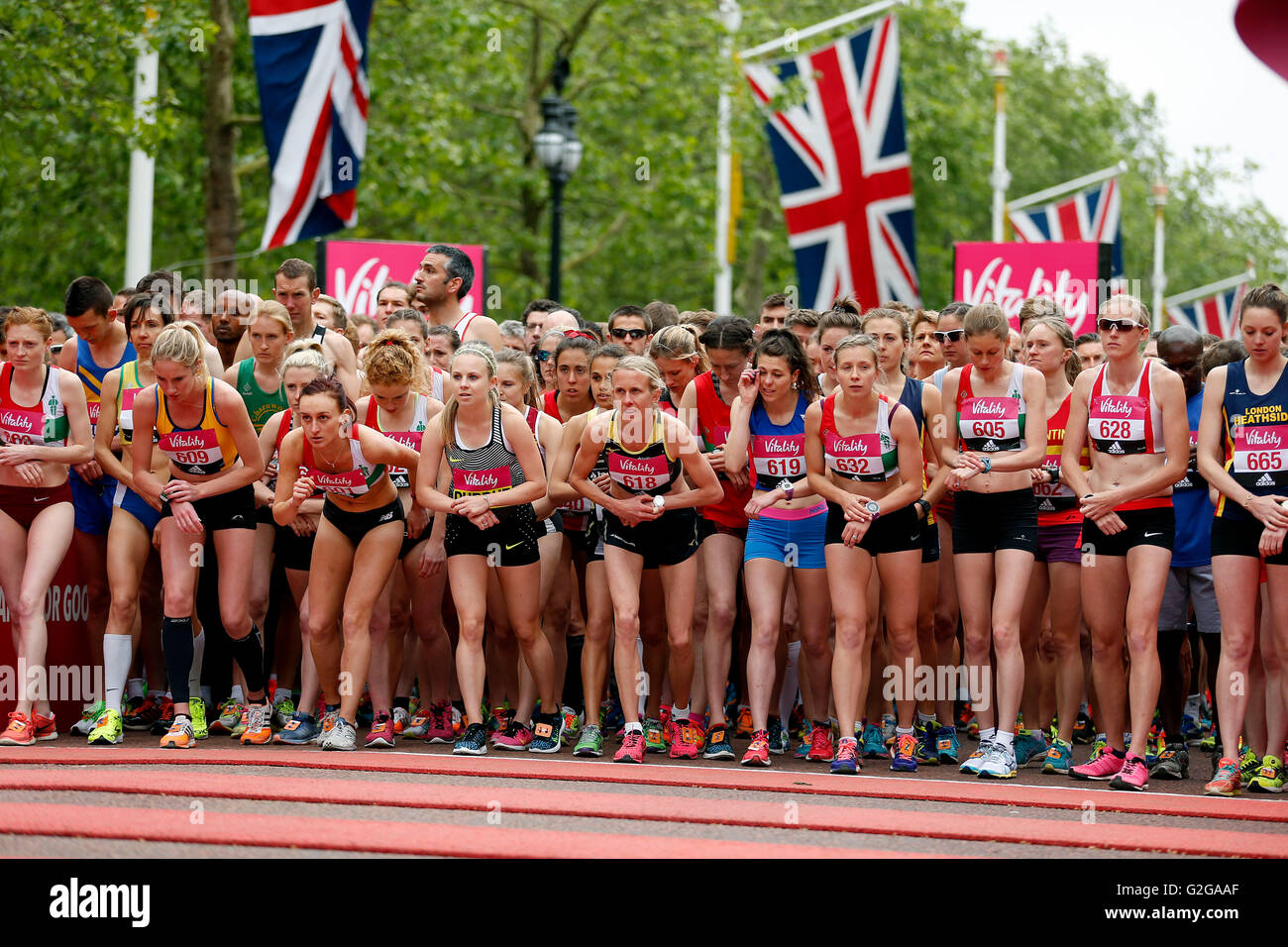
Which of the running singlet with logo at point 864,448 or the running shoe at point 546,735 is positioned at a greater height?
the running singlet with logo at point 864,448

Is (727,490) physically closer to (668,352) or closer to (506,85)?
(668,352)

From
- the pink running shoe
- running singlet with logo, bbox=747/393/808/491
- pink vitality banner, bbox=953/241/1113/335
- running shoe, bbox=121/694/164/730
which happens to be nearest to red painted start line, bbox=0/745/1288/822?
the pink running shoe

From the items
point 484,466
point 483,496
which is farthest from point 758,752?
point 484,466

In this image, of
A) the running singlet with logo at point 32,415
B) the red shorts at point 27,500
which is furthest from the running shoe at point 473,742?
the running singlet with logo at point 32,415

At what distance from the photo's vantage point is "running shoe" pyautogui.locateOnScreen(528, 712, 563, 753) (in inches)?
346

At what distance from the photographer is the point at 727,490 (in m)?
9.19

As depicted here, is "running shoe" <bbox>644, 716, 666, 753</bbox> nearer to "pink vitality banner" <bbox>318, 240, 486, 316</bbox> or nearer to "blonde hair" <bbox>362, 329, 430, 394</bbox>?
"blonde hair" <bbox>362, 329, 430, 394</bbox>

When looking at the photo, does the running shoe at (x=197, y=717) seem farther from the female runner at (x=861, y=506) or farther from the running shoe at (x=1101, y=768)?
the running shoe at (x=1101, y=768)

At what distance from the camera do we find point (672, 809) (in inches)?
273

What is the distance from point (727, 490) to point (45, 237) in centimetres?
1617

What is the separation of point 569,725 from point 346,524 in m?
1.79

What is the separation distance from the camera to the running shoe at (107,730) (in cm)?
857

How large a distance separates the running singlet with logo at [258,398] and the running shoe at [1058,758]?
16.3ft

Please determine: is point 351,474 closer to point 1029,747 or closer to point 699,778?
point 699,778
